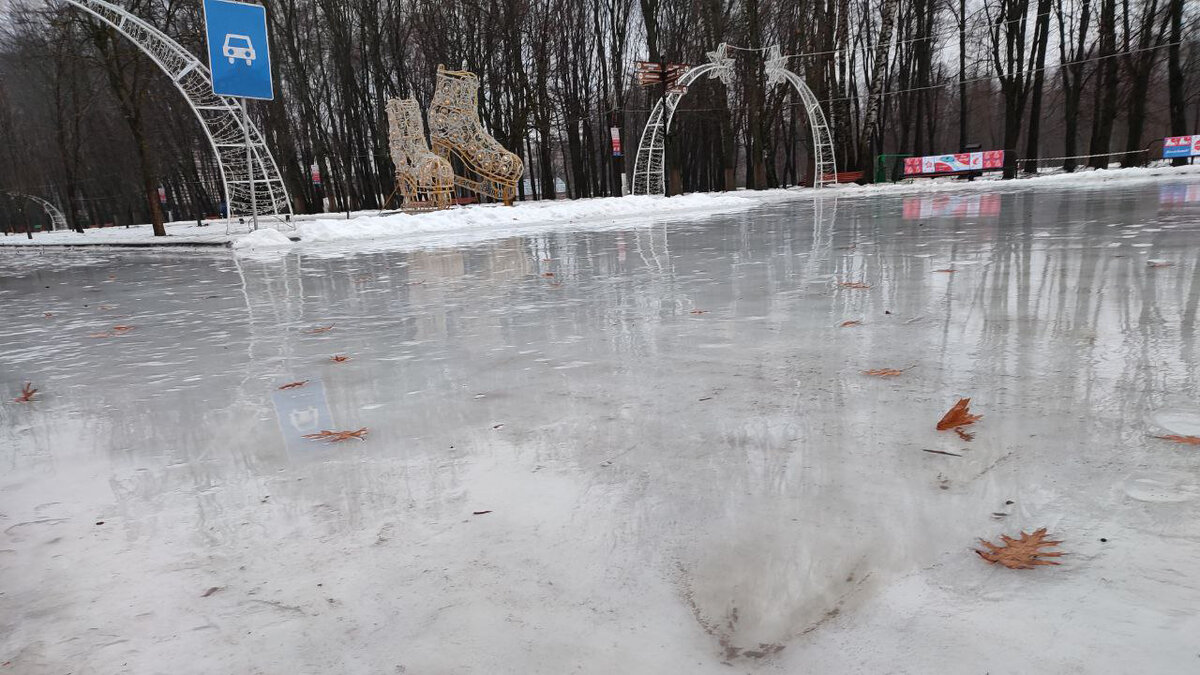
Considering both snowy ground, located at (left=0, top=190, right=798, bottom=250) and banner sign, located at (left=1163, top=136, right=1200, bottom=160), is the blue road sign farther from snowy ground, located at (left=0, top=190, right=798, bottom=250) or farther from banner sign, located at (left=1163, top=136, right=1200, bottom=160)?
banner sign, located at (left=1163, top=136, right=1200, bottom=160)

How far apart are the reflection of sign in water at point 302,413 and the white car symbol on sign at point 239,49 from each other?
1566cm

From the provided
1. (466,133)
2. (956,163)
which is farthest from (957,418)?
(956,163)

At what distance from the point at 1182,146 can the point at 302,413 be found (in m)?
32.3

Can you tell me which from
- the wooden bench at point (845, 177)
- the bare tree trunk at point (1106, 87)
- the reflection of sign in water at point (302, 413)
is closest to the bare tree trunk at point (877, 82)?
the wooden bench at point (845, 177)

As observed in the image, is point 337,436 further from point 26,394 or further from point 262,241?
point 262,241

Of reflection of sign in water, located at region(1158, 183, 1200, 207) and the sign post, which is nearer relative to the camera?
reflection of sign in water, located at region(1158, 183, 1200, 207)

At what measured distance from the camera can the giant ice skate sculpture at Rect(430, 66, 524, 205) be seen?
75.3 feet

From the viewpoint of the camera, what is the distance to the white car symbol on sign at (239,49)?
15977 millimetres

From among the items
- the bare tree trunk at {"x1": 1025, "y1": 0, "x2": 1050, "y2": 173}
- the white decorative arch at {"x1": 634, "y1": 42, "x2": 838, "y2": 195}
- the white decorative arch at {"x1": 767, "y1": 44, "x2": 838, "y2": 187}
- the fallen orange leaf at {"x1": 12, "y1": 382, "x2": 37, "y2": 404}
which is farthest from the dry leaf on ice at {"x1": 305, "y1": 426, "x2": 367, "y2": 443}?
the bare tree trunk at {"x1": 1025, "y1": 0, "x2": 1050, "y2": 173}

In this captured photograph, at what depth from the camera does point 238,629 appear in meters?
1.74

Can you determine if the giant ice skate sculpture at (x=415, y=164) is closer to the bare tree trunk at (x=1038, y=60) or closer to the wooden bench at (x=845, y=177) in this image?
the wooden bench at (x=845, y=177)

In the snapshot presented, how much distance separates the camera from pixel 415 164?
23828mm

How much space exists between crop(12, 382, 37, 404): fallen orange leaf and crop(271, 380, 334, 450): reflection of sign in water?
1.58 meters

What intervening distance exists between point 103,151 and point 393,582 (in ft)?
169
